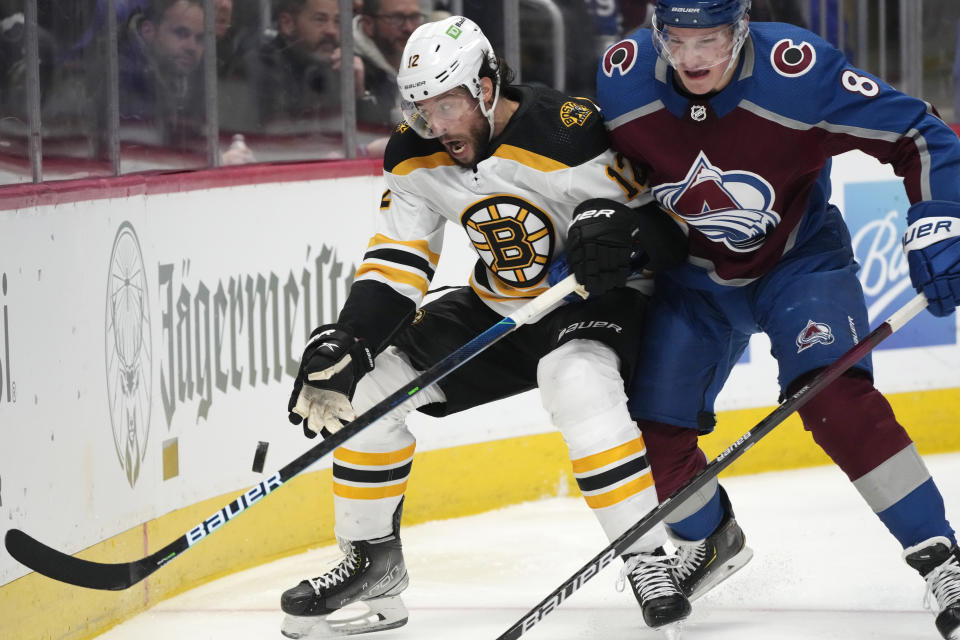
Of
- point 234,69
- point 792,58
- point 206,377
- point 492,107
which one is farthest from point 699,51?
point 234,69

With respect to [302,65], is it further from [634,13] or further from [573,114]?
[573,114]

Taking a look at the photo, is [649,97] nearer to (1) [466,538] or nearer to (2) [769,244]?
(2) [769,244]

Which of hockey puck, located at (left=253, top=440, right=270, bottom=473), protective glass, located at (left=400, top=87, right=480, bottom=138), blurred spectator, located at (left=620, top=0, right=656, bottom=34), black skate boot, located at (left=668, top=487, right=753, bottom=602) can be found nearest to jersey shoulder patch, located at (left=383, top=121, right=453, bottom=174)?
protective glass, located at (left=400, top=87, right=480, bottom=138)

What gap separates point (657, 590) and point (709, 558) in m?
0.51

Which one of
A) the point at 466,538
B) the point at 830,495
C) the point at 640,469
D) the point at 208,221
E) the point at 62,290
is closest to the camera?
the point at 640,469

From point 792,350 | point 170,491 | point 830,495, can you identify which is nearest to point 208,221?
point 170,491

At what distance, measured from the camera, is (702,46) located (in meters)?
2.67

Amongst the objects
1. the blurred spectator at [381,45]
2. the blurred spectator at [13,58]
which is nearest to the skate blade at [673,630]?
the blurred spectator at [13,58]

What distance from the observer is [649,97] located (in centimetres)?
284

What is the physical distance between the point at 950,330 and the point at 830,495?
92 centimetres

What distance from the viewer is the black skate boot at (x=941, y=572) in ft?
8.89

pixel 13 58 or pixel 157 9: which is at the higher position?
pixel 157 9

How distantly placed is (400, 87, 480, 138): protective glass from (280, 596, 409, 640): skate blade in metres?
1.07

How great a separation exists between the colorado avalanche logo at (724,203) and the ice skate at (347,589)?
96 centimetres
